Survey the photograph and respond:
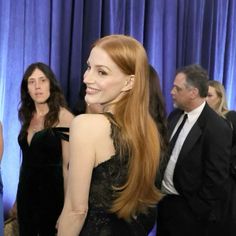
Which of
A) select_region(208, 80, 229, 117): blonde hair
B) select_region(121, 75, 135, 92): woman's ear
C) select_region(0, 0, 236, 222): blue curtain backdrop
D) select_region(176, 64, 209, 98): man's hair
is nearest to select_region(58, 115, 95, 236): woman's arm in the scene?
select_region(121, 75, 135, 92): woman's ear

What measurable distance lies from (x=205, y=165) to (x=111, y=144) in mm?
1124

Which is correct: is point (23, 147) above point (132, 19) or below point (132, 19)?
below

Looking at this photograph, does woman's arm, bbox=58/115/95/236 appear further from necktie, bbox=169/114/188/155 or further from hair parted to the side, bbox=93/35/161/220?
necktie, bbox=169/114/188/155

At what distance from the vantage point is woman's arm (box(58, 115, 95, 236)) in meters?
1.12

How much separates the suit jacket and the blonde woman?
3.19ft

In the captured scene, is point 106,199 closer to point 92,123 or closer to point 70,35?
point 92,123

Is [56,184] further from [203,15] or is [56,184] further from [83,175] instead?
[203,15]

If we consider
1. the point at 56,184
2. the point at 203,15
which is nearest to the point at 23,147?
Result: the point at 56,184

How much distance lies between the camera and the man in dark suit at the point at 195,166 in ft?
6.96

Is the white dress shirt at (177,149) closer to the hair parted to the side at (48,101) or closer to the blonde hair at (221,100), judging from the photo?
the blonde hair at (221,100)

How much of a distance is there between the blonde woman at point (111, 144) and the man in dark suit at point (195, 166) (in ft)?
2.79

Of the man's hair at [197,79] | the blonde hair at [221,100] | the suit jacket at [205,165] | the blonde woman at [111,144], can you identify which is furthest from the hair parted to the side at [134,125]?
the blonde hair at [221,100]

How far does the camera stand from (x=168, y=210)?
7.81 ft

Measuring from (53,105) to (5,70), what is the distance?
1.62ft
